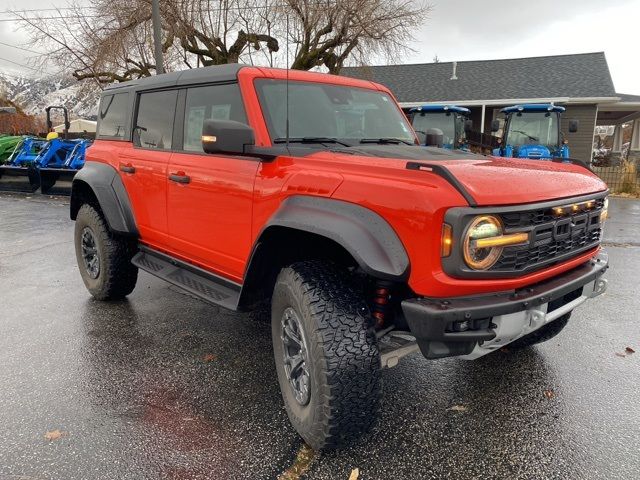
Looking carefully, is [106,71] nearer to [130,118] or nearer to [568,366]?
[130,118]

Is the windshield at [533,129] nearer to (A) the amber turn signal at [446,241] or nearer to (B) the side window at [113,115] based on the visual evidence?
(B) the side window at [113,115]

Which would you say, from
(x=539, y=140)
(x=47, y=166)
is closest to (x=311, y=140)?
(x=47, y=166)

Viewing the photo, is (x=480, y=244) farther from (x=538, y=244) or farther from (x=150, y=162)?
(x=150, y=162)

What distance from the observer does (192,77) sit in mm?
3576

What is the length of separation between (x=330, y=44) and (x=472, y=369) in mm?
16569

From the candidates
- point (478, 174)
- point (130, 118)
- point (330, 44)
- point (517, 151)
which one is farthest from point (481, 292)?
point (330, 44)

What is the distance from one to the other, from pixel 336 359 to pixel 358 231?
59 cm

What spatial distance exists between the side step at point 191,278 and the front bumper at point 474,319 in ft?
4.22

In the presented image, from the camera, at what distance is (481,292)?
2137 mm

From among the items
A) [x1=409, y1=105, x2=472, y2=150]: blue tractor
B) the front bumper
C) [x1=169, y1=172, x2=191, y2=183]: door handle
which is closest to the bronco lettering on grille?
the front bumper

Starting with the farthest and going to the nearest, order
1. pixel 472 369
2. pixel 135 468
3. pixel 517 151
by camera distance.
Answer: pixel 517 151 → pixel 472 369 → pixel 135 468

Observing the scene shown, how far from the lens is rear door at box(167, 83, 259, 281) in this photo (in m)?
2.98

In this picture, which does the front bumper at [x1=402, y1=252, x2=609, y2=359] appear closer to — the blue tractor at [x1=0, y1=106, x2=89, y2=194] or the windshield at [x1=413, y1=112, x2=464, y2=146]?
the windshield at [x1=413, y1=112, x2=464, y2=146]

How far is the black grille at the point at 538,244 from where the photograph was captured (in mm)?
2137
